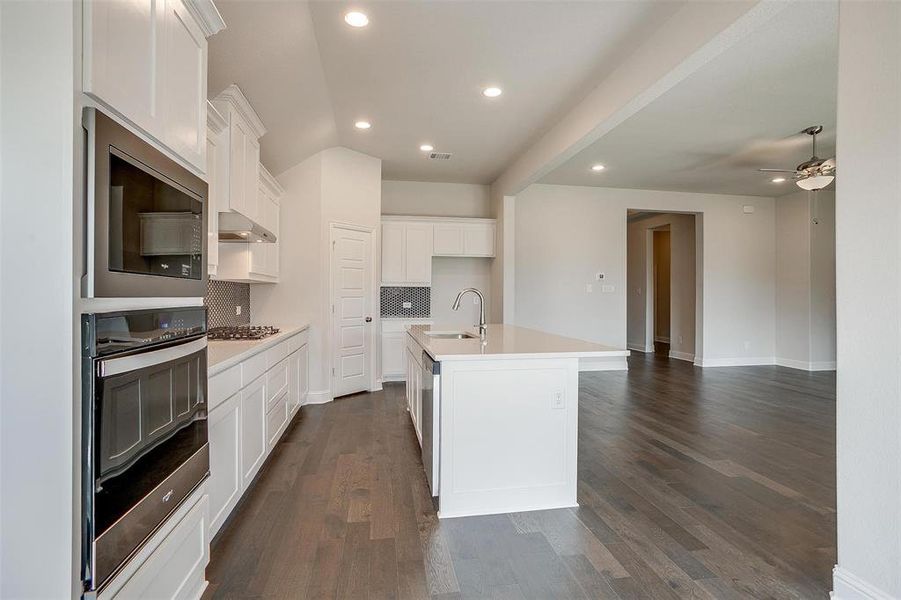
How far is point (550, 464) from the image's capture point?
247 centimetres

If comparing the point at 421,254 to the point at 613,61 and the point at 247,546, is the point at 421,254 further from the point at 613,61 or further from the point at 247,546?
the point at 247,546

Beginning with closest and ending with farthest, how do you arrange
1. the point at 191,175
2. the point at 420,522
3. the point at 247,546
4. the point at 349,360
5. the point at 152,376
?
1. the point at 152,376
2. the point at 191,175
3. the point at 247,546
4. the point at 420,522
5. the point at 349,360

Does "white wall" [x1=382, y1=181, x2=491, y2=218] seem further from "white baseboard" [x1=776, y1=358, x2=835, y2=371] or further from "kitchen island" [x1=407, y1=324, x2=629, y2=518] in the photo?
"white baseboard" [x1=776, y1=358, x2=835, y2=371]

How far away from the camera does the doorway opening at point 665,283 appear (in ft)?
25.2

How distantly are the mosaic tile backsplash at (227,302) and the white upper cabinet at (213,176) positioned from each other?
103cm

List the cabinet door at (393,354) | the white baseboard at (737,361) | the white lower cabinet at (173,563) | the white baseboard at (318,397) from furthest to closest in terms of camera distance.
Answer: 1. the white baseboard at (737,361)
2. the cabinet door at (393,354)
3. the white baseboard at (318,397)
4. the white lower cabinet at (173,563)

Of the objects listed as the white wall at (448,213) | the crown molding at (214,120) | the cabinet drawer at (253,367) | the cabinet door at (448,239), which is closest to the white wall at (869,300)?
the cabinet drawer at (253,367)

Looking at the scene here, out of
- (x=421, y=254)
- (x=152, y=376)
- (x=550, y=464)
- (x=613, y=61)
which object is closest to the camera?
(x=152, y=376)

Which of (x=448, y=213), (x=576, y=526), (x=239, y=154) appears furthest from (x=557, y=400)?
(x=448, y=213)

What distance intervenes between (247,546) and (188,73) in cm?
195

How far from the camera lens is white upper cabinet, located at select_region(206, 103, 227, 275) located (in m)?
2.62

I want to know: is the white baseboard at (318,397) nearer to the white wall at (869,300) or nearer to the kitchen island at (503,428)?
the kitchen island at (503,428)

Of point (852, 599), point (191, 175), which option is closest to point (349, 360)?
point (191, 175)

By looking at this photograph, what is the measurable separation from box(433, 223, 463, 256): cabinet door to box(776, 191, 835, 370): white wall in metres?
5.27
